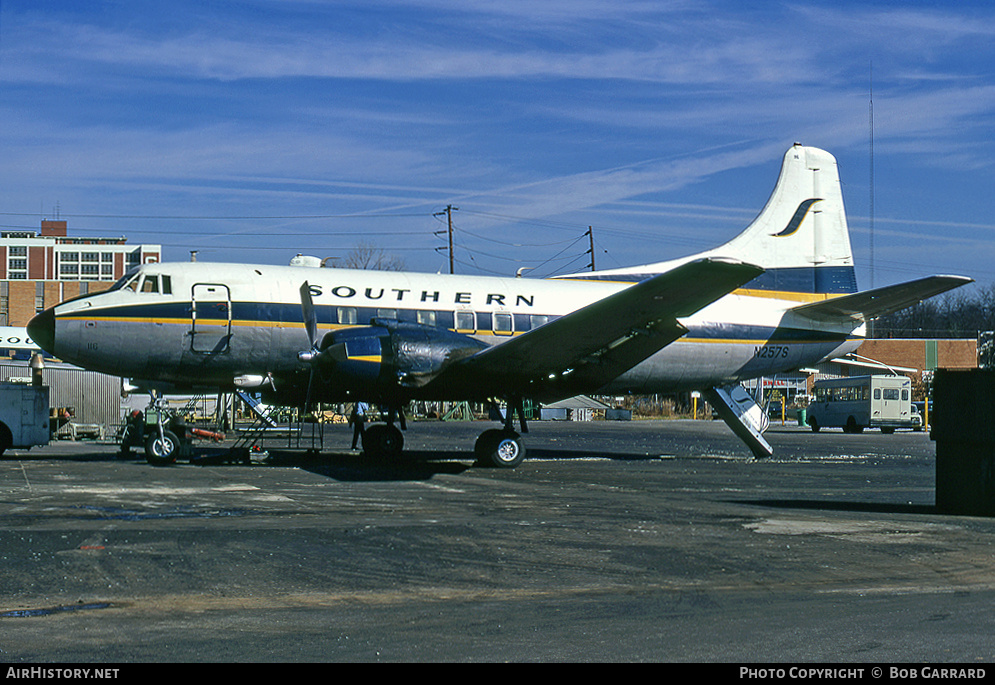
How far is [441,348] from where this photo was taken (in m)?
19.7

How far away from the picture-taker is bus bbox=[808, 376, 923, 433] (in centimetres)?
4953

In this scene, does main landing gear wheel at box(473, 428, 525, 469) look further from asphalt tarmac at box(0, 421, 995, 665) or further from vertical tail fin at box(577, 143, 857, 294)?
vertical tail fin at box(577, 143, 857, 294)

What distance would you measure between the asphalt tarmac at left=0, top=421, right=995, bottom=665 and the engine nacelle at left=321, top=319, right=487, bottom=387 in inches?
95.0

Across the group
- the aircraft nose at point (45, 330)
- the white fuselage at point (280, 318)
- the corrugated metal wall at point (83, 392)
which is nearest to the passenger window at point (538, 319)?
the white fuselage at point (280, 318)

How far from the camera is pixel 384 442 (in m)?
23.3

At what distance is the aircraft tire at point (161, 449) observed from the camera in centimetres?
2094

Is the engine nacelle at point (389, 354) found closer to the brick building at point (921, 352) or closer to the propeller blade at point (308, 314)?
the propeller blade at point (308, 314)

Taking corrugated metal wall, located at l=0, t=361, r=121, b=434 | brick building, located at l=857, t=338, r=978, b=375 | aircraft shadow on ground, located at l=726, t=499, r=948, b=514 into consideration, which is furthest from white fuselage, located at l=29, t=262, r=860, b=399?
brick building, located at l=857, t=338, r=978, b=375

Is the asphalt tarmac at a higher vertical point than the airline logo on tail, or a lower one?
lower

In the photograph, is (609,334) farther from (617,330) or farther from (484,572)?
(484,572)

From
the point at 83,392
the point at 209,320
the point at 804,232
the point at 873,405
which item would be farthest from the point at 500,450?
the point at 873,405

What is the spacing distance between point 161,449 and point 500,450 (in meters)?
7.65
